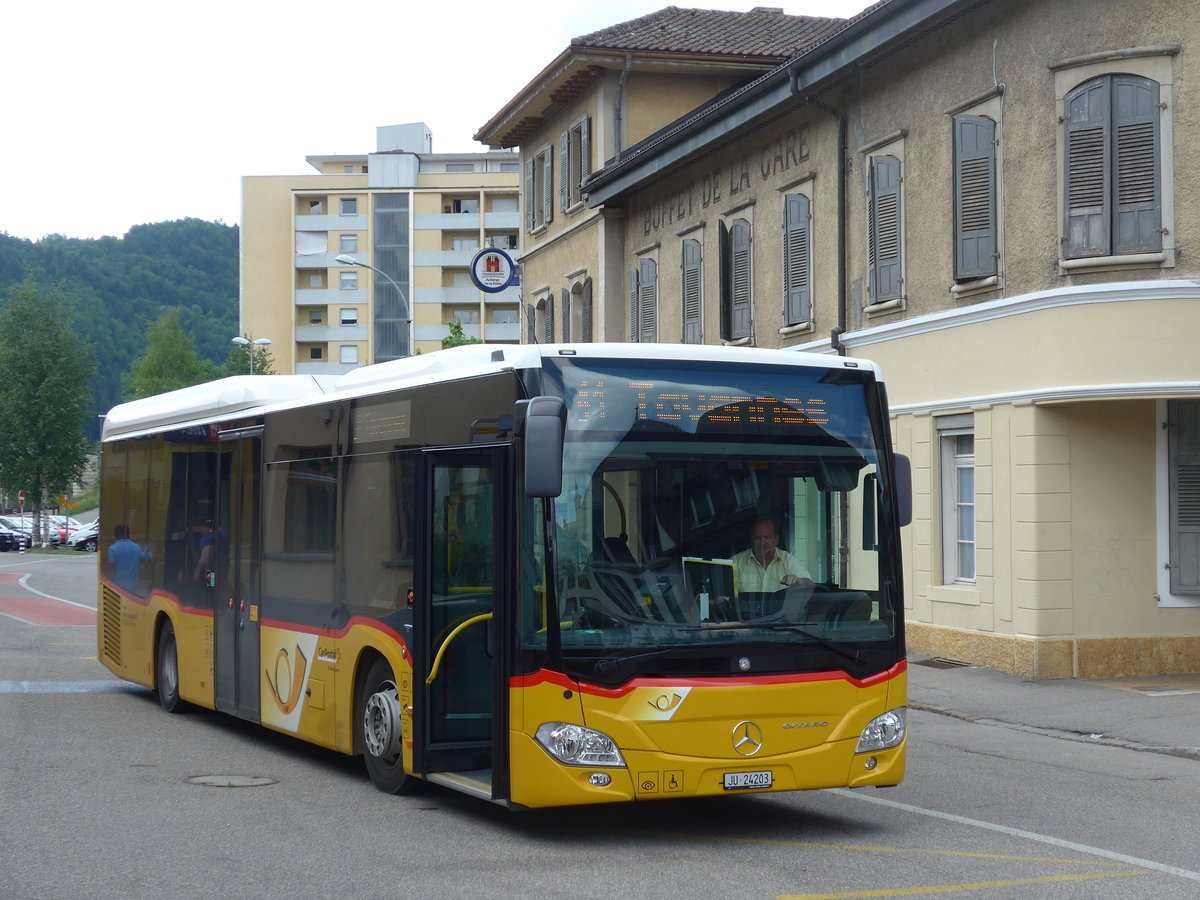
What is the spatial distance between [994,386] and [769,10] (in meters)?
18.3

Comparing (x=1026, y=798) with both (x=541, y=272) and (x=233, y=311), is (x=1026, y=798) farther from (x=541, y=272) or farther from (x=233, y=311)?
(x=233, y=311)

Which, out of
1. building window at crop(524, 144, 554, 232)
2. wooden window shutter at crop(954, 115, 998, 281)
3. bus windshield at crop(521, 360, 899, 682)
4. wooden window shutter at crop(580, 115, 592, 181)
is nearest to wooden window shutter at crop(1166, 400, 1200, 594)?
wooden window shutter at crop(954, 115, 998, 281)

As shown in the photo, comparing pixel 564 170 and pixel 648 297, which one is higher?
pixel 564 170

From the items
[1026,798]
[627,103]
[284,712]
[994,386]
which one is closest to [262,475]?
[284,712]

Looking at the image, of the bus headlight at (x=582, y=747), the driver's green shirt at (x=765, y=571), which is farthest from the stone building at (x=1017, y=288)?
the bus headlight at (x=582, y=747)

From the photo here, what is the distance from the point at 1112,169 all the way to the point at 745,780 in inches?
427

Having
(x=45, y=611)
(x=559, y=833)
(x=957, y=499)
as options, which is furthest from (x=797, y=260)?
(x=559, y=833)

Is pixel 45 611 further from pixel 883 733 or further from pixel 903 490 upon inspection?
pixel 883 733

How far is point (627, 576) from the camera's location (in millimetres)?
8328

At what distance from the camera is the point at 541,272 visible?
37312 mm

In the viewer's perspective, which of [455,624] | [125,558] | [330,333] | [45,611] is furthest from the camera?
[330,333]

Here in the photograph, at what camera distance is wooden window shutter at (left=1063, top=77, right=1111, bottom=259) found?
17125 mm

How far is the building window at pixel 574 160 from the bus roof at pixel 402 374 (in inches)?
708

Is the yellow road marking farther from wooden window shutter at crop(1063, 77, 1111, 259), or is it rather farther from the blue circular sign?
the blue circular sign
